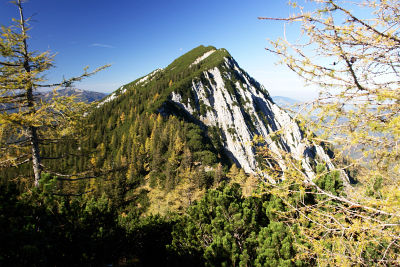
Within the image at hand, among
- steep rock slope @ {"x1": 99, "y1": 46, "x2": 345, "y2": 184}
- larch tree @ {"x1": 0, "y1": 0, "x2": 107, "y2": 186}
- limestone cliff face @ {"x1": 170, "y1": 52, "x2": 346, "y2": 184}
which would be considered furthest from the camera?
limestone cliff face @ {"x1": 170, "y1": 52, "x2": 346, "y2": 184}

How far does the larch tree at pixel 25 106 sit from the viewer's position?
7.71m

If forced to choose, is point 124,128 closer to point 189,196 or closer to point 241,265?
point 189,196

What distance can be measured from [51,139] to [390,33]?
12.1m

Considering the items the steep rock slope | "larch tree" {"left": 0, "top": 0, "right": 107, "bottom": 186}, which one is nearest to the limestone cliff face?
the steep rock slope

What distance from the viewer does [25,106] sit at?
8273 mm

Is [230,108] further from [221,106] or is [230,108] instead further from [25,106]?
[25,106]

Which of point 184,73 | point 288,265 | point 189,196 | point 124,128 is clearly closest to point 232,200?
point 288,265

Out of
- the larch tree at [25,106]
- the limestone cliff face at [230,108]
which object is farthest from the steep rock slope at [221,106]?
the larch tree at [25,106]

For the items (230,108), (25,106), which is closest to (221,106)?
(230,108)

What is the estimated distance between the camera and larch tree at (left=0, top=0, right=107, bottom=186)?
7711mm

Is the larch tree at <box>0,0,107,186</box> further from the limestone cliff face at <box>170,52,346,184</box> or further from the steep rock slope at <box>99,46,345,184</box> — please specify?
the limestone cliff face at <box>170,52,346,184</box>

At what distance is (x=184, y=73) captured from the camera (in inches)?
4813

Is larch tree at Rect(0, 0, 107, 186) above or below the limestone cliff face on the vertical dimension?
below

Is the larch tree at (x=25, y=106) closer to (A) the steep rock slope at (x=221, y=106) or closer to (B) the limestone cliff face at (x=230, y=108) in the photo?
(A) the steep rock slope at (x=221, y=106)
